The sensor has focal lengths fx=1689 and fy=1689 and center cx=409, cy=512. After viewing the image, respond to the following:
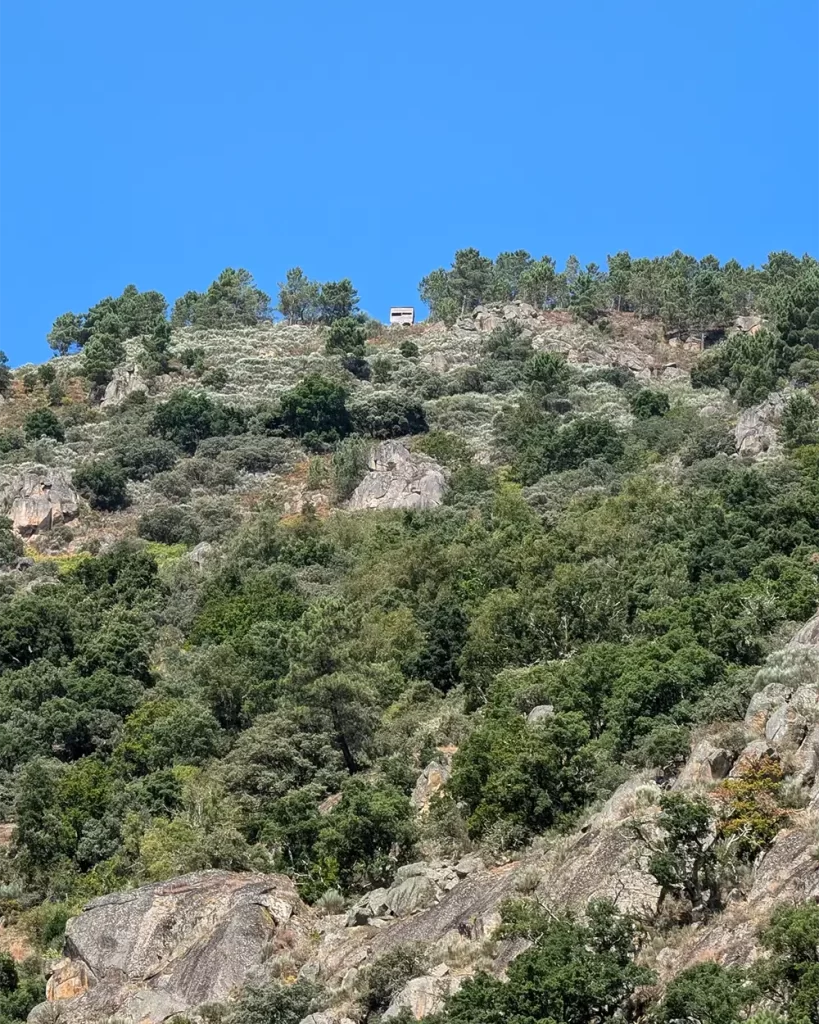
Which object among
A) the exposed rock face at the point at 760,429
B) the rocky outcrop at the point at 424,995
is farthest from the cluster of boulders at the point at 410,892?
the exposed rock face at the point at 760,429

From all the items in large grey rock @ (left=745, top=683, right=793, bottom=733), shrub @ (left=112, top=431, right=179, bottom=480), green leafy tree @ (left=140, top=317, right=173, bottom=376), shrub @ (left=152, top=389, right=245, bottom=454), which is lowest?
large grey rock @ (left=745, top=683, right=793, bottom=733)

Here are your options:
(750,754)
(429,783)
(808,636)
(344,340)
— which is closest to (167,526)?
(344,340)

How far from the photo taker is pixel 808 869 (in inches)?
1451

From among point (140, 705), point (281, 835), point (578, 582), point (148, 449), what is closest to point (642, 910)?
point (281, 835)

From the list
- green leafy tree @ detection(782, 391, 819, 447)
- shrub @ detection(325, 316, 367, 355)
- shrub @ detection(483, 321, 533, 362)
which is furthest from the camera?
shrub @ detection(325, 316, 367, 355)

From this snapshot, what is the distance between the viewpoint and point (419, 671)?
226 ft

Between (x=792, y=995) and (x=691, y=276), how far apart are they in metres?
123

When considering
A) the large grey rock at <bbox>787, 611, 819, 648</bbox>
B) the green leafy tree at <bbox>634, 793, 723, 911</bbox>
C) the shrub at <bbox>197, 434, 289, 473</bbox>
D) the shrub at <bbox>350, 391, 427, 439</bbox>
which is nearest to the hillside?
the green leafy tree at <bbox>634, 793, 723, 911</bbox>

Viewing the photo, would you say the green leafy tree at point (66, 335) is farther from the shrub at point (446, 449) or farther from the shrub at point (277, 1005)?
the shrub at point (277, 1005)

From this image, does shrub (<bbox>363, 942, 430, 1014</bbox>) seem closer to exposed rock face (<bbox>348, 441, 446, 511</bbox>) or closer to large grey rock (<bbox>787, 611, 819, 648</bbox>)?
large grey rock (<bbox>787, 611, 819, 648</bbox>)

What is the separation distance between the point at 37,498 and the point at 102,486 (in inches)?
181

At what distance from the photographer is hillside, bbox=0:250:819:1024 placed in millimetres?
39312

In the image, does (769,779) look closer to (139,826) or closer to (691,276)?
(139,826)

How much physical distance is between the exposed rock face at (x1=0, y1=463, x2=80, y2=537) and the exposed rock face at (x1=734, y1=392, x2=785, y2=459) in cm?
4098
